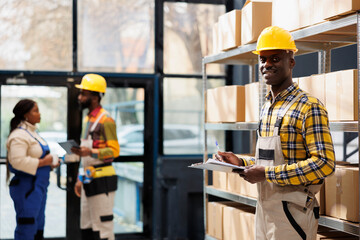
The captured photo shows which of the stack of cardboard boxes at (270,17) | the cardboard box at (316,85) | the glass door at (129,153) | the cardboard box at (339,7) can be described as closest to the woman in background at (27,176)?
the glass door at (129,153)

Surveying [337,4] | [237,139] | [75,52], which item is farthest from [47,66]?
[337,4]

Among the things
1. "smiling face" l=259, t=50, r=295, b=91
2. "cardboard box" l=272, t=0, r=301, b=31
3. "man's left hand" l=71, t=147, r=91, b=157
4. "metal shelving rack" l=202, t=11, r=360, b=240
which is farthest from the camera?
"man's left hand" l=71, t=147, r=91, b=157

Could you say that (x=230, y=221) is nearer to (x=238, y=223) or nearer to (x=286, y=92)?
(x=238, y=223)

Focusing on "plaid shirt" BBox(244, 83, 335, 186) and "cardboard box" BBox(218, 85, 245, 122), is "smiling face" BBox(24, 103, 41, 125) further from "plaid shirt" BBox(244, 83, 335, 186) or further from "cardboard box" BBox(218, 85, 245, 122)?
"plaid shirt" BBox(244, 83, 335, 186)

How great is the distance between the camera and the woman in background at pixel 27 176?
15.9ft

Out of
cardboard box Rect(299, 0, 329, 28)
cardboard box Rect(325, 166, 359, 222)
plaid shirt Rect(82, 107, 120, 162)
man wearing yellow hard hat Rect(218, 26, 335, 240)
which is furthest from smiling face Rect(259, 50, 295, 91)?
plaid shirt Rect(82, 107, 120, 162)

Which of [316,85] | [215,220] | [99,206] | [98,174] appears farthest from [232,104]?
[99,206]

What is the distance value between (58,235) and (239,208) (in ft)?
8.13

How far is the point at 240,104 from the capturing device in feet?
14.0

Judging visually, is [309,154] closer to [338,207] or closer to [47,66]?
[338,207]

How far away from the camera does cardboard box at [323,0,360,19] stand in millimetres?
2789

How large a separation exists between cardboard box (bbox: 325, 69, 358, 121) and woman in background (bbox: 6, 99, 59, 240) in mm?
2801

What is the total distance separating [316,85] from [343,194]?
67 centimetres

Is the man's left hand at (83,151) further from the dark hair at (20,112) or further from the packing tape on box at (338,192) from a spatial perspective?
the packing tape on box at (338,192)
